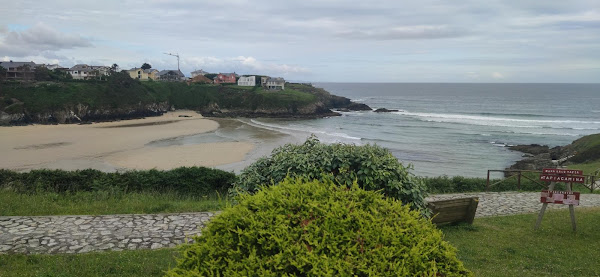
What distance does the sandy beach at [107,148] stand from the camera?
1276 inches

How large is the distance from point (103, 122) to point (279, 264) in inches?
2652

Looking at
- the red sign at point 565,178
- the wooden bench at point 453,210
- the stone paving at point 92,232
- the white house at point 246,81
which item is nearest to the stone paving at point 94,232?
the stone paving at point 92,232

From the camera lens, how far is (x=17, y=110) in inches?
2233

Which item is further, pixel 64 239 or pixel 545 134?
pixel 545 134

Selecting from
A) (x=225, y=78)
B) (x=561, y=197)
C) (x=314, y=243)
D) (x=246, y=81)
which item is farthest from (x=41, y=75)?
(x=314, y=243)

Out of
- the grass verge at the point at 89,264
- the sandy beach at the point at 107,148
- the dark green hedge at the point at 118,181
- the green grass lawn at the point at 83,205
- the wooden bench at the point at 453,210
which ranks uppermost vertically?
the wooden bench at the point at 453,210

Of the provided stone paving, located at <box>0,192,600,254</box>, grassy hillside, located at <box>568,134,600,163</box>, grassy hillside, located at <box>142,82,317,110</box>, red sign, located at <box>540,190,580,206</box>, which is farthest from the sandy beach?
grassy hillside, located at <box>568,134,600,163</box>

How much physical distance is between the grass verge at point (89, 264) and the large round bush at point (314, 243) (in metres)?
3.59

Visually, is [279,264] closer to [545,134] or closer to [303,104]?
[545,134]

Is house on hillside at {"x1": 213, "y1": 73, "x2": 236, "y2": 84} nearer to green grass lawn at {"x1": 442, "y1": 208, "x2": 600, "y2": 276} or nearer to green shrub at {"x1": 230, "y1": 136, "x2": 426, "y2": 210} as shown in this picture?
green grass lawn at {"x1": 442, "y1": 208, "x2": 600, "y2": 276}

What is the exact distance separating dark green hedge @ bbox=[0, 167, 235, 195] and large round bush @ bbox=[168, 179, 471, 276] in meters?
12.8

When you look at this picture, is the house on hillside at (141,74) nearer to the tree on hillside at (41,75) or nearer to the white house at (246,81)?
the white house at (246,81)

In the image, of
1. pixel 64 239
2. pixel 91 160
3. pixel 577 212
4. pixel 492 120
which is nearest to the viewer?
pixel 64 239

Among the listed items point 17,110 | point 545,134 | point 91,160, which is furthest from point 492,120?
point 17,110
